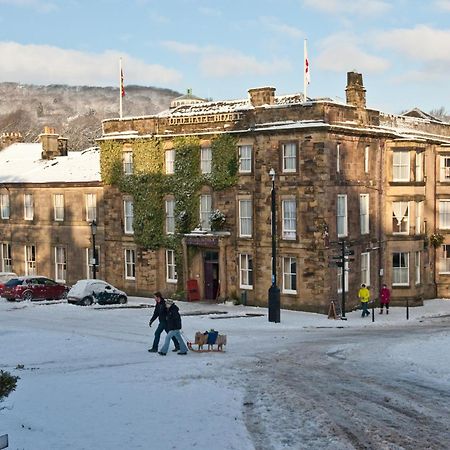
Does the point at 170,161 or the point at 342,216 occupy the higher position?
the point at 170,161

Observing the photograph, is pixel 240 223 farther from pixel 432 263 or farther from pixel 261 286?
pixel 432 263

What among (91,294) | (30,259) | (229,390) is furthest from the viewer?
(30,259)

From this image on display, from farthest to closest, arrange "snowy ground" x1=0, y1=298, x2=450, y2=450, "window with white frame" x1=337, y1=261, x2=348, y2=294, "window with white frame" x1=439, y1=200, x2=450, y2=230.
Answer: "window with white frame" x1=439, y1=200, x2=450, y2=230, "window with white frame" x1=337, y1=261, x2=348, y2=294, "snowy ground" x1=0, y1=298, x2=450, y2=450

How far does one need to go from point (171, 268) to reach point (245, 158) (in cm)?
853

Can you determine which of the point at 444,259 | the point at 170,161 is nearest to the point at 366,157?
the point at 444,259

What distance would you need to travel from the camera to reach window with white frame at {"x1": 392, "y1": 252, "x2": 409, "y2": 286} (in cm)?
4381

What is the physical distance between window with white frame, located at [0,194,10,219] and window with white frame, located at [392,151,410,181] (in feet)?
90.2

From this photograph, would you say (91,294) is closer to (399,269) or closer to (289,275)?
(289,275)

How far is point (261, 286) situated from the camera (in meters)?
40.0

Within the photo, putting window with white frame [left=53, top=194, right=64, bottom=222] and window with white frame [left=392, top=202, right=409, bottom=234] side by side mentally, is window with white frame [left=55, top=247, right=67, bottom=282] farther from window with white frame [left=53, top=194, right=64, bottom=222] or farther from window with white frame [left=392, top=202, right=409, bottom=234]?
window with white frame [left=392, top=202, right=409, bottom=234]

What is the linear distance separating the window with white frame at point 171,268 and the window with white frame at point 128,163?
5.79 metres

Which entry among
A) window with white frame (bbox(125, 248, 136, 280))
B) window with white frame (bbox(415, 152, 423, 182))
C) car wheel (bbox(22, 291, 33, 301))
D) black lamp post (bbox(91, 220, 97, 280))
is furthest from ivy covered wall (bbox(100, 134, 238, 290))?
window with white frame (bbox(415, 152, 423, 182))

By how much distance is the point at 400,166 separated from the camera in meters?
43.9

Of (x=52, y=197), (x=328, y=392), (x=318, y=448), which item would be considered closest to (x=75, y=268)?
(x=52, y=197)
